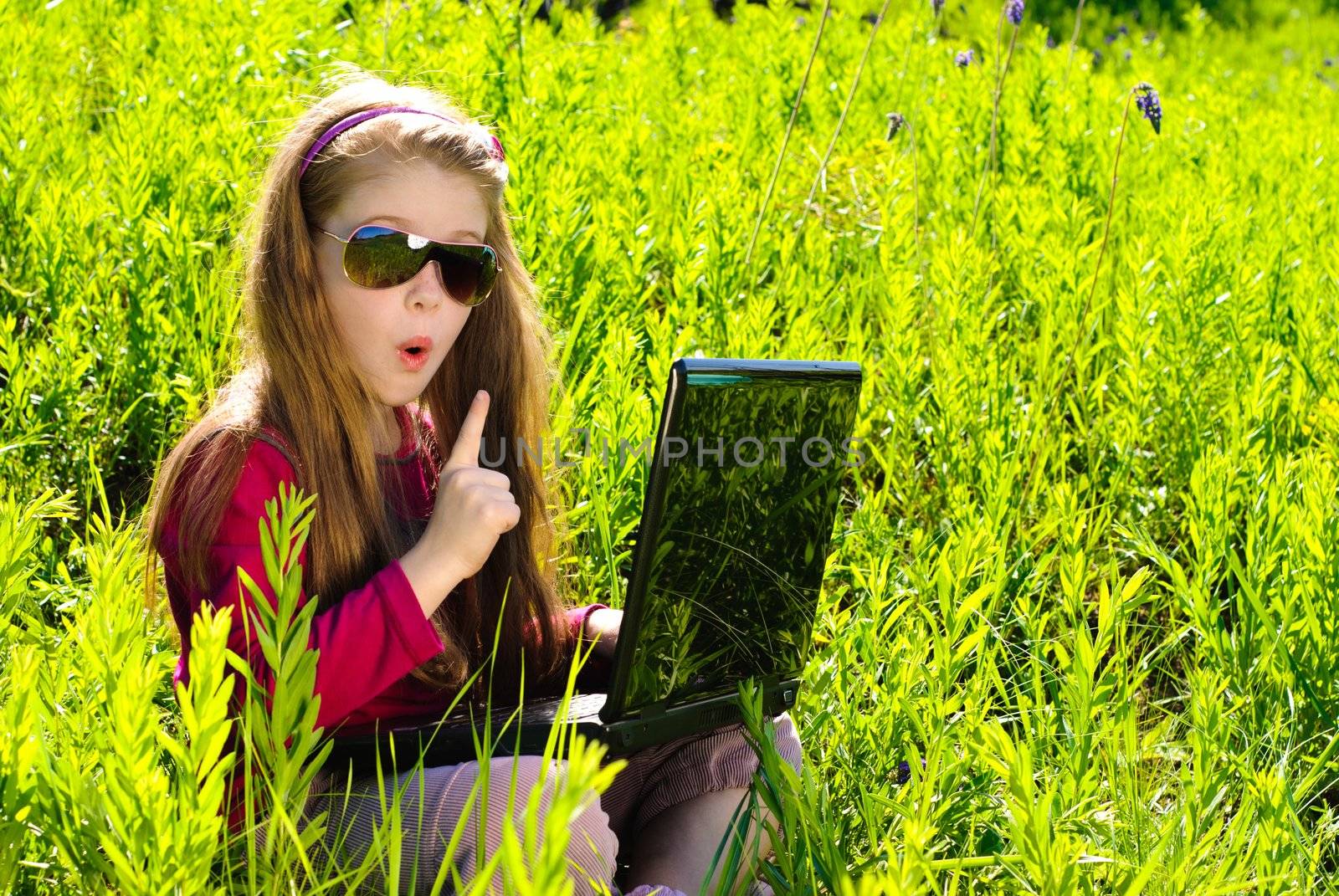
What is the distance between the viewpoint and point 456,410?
205 cm

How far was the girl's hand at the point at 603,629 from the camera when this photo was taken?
199cm

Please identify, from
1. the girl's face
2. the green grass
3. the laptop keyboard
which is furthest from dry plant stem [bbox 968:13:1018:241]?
the laptop keyboard

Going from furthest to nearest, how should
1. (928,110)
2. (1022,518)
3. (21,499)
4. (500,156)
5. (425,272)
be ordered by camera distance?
(928,110), (1022,518), (21,499), (500,156), (425,272)

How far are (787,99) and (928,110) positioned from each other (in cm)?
49

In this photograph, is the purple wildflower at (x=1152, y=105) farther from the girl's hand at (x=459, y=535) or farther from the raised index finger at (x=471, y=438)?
the girl's hand at (x=459, y=535)

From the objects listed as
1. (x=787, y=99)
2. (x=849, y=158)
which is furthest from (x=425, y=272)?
(x=787, y=99)

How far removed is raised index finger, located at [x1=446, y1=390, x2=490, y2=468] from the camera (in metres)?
1.74

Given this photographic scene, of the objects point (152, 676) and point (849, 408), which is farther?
point (849, 408)

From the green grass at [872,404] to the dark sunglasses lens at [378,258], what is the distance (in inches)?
16.9

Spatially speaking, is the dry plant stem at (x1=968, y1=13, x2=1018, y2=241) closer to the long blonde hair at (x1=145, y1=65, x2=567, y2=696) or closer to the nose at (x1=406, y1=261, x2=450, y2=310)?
the long blonde hair at (x1=145, y1=65, x2=567, y2=696)

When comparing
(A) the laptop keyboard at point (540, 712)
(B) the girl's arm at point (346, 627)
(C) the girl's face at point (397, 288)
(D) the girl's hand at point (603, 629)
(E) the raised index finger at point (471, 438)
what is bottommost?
(A) the laptop keyboard at point (540, 712)

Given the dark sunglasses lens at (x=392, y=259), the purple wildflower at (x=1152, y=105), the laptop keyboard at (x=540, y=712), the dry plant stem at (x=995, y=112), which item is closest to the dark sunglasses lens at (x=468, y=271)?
the dark sunglasses lens at (x=392, y=259)

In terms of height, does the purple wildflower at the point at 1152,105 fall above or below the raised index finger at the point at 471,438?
above

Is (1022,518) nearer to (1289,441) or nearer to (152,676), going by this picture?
(1289,441)
